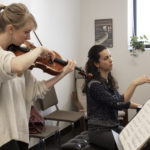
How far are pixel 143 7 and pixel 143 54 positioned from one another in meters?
0.83

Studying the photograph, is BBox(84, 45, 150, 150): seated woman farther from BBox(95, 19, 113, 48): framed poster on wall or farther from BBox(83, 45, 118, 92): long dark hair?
BBox(95, 19, 113, 48): framed poster on wall

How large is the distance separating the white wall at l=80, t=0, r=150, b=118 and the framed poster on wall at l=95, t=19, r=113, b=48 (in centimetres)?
6

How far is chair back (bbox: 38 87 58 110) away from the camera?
3.14m

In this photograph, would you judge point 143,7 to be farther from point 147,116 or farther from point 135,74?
point 147,116

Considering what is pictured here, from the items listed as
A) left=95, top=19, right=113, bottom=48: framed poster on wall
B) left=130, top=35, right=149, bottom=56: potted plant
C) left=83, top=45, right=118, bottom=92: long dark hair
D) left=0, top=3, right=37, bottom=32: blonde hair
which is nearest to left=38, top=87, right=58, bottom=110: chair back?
left=83, top=45, right=118, bottom=92: long dark hair

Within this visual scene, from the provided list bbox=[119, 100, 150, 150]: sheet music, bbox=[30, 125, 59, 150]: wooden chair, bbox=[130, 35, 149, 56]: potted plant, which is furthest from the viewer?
bbox=[130, 35, 149, 56]: potted plant

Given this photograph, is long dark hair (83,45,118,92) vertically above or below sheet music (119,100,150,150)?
above

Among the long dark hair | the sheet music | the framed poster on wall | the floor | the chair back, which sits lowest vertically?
the floor

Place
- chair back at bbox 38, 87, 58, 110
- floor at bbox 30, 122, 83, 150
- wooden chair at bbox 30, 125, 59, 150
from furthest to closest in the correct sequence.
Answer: floor at bbox 30, 122, 83, 150 → chair back at bbox 38, 87, 58, 110 → wooden chair at bbox 30, 125, 59, 150

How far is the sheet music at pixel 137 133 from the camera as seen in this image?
1.00m

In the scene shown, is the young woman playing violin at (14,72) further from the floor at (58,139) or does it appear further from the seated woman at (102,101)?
the floor at (58,139)

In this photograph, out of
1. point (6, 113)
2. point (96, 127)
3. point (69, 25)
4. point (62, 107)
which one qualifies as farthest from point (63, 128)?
point (6, 113)

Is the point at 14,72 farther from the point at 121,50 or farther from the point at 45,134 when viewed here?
the point at 121,50

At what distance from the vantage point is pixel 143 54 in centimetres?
399
